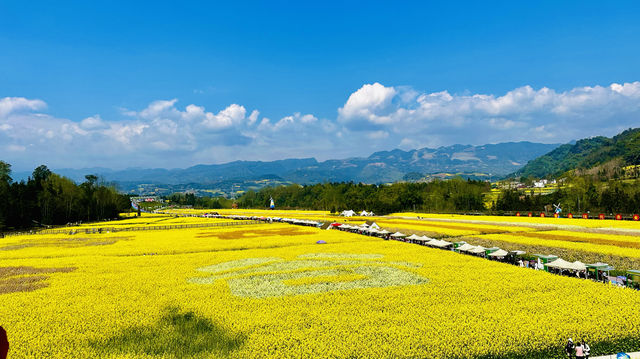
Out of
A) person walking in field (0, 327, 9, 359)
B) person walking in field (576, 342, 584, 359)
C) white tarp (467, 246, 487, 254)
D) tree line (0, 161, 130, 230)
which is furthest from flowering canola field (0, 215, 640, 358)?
tree line (0, 161, 130, 230)

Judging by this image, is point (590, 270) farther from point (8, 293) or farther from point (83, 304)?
point (8, 293)

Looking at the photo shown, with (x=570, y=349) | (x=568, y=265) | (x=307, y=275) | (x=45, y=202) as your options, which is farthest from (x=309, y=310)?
(x=45, y=202)

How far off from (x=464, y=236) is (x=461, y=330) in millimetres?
45133

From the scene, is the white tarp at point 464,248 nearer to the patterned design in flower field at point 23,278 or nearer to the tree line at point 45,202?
the patterned design in flower field at point 23,278

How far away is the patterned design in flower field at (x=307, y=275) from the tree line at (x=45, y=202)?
93.9m

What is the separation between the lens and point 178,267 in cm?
4050

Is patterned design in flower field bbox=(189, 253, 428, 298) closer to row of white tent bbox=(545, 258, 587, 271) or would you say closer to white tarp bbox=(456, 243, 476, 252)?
white tarp bbox=(456, 243, 476, 252)

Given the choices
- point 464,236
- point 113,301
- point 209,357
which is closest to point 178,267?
point 113,301

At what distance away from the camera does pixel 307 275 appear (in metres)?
35.5

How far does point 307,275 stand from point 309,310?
11.1 m

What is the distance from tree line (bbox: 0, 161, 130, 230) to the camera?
106812mm

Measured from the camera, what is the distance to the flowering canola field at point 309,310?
61.9 feet

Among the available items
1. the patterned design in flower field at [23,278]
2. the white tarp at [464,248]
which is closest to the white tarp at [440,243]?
the white tarp at [464,248]

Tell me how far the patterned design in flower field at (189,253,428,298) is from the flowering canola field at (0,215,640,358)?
167 millimetres
